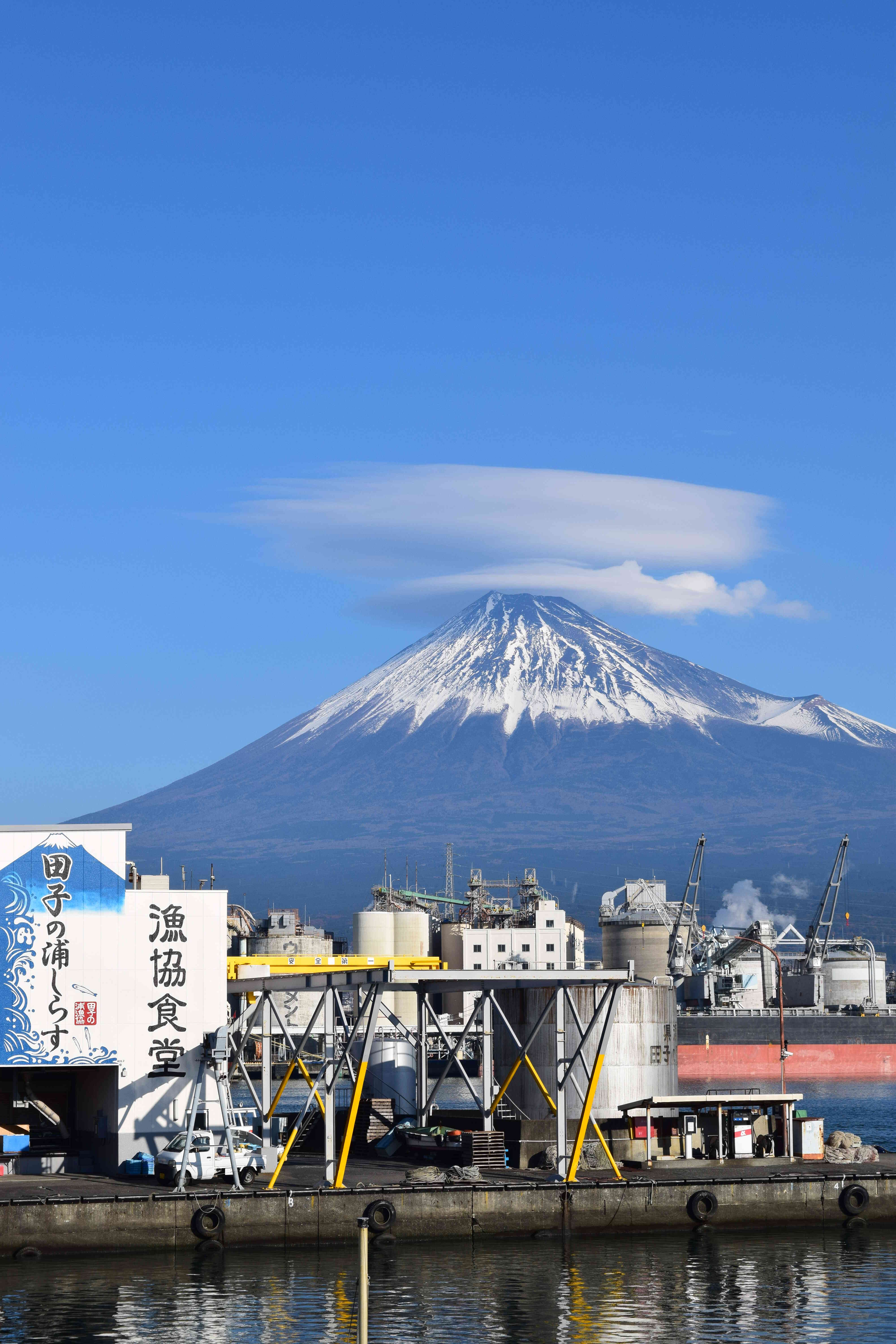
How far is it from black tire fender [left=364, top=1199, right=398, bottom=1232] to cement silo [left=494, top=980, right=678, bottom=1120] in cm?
1320

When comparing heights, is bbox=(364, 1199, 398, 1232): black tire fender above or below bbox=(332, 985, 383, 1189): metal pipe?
below

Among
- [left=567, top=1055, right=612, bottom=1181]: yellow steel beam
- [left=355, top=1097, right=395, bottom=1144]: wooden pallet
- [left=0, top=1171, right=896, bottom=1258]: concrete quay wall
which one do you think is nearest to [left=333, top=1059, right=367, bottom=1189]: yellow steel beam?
[left=0, top=1171, right=896, bottom=1258]: concrete quay wall

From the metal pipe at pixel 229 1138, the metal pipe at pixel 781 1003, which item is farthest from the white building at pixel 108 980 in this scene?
the metal pipe at pixel 781 1003

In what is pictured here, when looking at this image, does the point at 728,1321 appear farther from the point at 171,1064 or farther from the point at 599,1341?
the point at 171,1064

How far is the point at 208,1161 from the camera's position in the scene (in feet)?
192

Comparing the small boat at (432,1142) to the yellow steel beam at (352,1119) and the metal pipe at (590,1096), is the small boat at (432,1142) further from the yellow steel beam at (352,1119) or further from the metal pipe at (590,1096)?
the yellow steel beam at (352,1119)

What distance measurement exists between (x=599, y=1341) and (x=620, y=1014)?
27.4m

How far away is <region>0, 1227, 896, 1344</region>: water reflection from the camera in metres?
45.3

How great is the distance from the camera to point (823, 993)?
195 metres

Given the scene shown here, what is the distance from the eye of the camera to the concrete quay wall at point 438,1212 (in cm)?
5434

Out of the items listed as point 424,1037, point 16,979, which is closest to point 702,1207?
point 424,1037

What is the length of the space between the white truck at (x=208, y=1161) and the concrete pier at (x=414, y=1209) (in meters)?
1.11

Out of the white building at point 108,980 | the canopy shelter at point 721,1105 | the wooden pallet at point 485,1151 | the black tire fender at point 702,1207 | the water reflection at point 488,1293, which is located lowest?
the water reflection at point 488,1293

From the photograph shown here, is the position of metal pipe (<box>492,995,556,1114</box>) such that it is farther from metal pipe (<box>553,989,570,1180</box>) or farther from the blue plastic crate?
the blue plastic crate
